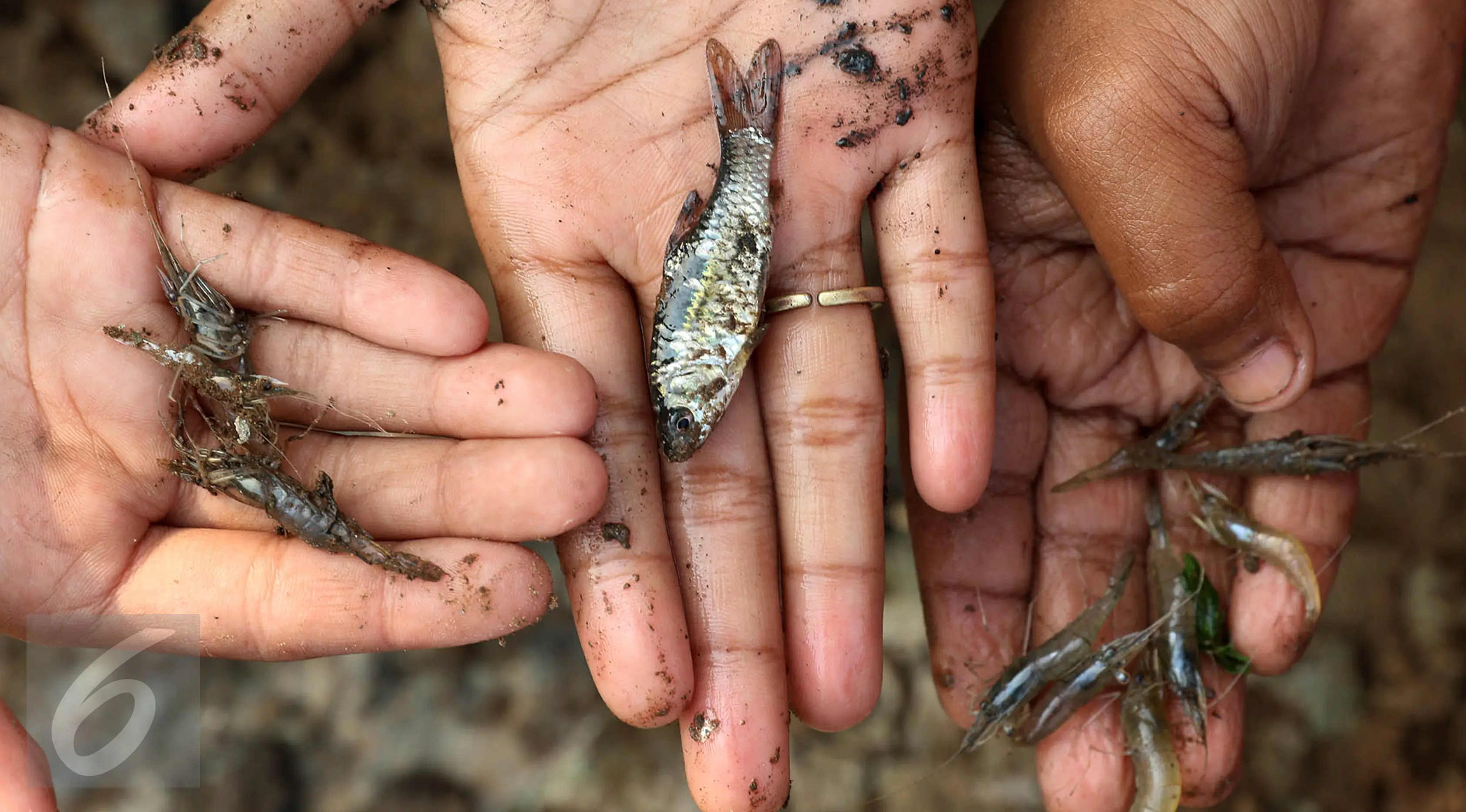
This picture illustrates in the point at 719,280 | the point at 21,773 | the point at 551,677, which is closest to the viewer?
the point at 21,773

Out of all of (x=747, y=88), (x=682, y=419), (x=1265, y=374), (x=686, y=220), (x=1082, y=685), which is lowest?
(x=1082, y=685)

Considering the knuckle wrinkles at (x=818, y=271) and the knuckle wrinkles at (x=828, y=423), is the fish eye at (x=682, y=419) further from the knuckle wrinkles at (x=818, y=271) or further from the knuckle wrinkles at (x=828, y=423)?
the knuckle wrinkles at (x=818, y=271)

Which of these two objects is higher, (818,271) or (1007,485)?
(818,271)

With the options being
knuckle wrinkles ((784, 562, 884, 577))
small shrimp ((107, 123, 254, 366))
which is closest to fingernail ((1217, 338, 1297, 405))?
knuckle wrinkles ((784, 562, 884, 577))

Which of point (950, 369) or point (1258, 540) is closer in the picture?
point (950, 369)

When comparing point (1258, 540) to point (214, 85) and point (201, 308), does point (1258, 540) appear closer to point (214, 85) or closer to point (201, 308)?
point (201, 308)

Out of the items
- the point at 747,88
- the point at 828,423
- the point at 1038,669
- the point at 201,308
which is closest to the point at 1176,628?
the point at 1038,669

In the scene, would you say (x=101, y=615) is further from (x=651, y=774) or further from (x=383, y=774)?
(x=651, y=774)

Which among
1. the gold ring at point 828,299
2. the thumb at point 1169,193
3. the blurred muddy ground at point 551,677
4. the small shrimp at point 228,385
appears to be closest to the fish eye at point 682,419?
the gold ring at point 828,299

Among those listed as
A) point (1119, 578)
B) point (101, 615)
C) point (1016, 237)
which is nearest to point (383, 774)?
point (101, 615)
